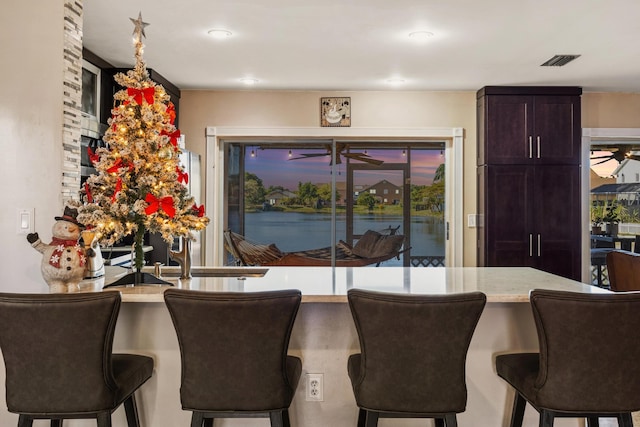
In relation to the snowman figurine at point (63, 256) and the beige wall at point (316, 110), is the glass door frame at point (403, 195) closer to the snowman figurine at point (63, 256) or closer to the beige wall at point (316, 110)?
the beige wall at point (316, 110)

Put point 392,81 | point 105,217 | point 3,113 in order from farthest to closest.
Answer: point 392,81 → point 3,113 → point 105,217

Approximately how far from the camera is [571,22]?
3.13 m

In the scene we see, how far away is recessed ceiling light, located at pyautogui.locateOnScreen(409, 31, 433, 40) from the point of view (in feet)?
10.9

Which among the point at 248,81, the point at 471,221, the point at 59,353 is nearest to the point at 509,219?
the point at 471,221

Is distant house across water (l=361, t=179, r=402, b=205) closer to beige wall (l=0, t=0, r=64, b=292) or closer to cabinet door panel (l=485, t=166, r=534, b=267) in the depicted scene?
cabinet door panel (l=485, t=166, r=534, b=267)

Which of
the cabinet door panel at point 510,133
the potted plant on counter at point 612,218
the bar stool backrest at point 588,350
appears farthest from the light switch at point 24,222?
the potted plant on counter at point 612,218

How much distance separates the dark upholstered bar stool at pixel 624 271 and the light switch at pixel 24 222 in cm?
453

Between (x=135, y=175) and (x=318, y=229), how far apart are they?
11.1 ft

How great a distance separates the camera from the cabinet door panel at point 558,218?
479 centimetres

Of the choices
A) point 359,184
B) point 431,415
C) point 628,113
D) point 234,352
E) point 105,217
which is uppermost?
point 628,113

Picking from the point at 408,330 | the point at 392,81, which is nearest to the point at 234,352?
the point at 408,330

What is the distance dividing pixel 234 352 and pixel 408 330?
599mm

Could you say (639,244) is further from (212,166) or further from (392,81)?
(212,166)

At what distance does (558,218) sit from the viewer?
15.8ft
